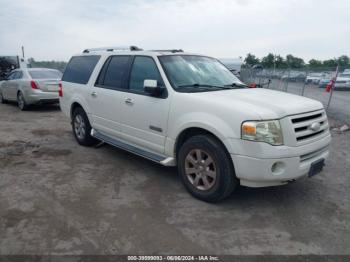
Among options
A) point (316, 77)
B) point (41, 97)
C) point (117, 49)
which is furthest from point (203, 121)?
point (316, 77)

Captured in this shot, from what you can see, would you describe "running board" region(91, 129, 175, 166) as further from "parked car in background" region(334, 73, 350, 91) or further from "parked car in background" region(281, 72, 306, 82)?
"parked car in background" region(334, 73, 350, 91)

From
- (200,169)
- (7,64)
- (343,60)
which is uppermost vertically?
(343,60)

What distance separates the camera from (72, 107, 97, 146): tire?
5.93 meters

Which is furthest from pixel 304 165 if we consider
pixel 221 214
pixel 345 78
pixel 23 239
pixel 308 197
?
pixel 345 78

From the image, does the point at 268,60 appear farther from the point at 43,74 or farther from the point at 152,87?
the point at 152,87

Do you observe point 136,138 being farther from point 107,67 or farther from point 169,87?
point 107,67

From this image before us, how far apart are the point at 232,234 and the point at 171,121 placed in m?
1.60

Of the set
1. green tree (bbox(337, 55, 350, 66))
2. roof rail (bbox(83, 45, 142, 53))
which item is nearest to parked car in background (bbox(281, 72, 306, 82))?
roof rail (bbox(83, 45, 142, 53))

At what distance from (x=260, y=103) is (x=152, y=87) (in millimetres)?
1381

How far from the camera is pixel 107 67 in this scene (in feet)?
17.4

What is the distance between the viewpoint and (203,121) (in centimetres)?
357

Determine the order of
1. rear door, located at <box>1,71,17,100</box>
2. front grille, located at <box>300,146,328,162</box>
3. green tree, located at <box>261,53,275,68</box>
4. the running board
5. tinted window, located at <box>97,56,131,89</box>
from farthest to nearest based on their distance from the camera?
green tree, located at <box>261,53,275,68</box>
rear door, located at <box>1,71,17,100</box>
tinted window, located at <box>97,56,131,89</box>
the running board
front grille, located at <box>300,146,328,162</box>

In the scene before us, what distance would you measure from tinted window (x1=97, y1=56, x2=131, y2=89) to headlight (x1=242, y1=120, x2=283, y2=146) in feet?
7.79

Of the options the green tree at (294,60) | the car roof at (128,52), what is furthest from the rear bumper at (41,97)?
the green tree at (294,60)
